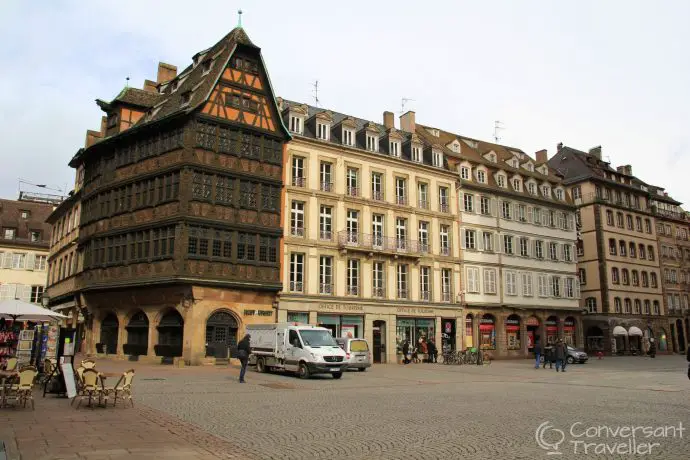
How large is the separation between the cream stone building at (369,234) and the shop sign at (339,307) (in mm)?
69

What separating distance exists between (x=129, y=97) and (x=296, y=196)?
12.3m

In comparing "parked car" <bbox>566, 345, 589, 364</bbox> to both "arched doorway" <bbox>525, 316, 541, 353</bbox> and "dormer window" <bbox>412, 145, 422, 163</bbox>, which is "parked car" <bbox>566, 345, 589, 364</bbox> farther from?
"dormer window" <bbox>412, 145, 422, 163</bbox>

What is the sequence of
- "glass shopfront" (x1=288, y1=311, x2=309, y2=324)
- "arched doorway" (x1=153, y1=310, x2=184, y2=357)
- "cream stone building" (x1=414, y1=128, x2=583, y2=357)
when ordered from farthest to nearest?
"cream stone building" (x1=414, y1=128, x2=583, y2=357) < "glass shopfront" (x1=288, y1=311, x2=309, y2=324) < "arched doorway" (x1=153, y1=310, x2=184, y2=357)

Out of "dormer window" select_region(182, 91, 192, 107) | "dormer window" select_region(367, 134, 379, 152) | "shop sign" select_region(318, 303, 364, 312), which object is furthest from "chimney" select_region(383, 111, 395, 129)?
"dormer window" select_region(182, 91, 192, 107)

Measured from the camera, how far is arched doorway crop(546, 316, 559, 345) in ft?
161

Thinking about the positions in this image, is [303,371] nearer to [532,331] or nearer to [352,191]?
[352,191]

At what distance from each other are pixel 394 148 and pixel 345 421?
3231cm

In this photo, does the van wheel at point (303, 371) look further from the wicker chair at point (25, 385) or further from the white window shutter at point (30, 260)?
the white window shutter at point (30, 260)

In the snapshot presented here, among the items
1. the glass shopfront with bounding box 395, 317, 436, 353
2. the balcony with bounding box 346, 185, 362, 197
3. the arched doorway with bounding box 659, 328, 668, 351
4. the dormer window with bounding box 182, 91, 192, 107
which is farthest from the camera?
the arched doorway with bounding box 659, 328, 668, 351

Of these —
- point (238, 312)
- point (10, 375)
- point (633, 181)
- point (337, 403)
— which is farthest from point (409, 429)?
point (633, 181)

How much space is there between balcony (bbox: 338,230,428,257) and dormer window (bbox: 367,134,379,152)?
20.1 feet

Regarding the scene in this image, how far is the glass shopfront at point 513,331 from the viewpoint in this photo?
152 feet

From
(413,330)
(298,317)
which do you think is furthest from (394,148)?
(298,317)

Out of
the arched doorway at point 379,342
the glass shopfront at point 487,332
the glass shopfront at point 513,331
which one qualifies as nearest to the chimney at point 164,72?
the arched doorway at point 379,342
